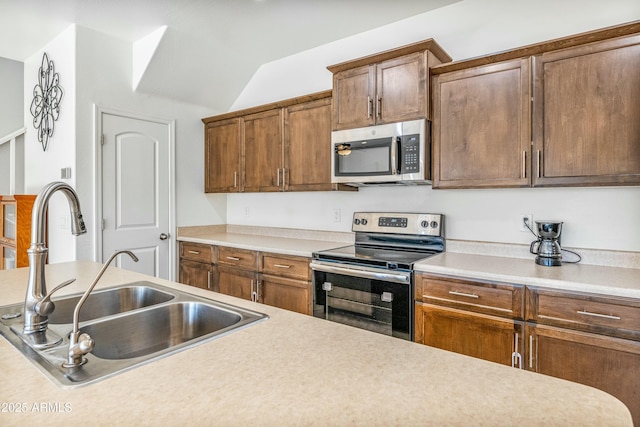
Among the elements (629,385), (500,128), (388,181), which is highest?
(500,128)

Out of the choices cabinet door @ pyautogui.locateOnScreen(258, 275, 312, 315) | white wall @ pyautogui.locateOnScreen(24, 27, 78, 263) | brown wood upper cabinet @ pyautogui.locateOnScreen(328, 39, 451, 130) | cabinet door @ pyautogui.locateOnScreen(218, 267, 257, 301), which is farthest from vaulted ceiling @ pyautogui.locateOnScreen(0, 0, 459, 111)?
Answer: cabinet door @ pyautogui.locateOnScreen(258, 275, 312, 315)

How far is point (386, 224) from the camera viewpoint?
295 cm

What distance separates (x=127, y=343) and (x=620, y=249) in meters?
2.58

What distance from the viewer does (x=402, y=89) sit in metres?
2.54

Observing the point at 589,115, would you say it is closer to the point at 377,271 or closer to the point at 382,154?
the point at 382,154

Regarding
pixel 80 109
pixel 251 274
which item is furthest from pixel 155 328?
pixel 80 109

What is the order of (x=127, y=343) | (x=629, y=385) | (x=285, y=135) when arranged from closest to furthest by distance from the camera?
1. (x=127, y=343)
2. (x=629, y=385)
3. (x=285, y=135)

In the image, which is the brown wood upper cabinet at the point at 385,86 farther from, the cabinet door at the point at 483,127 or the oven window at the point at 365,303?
the oven window at the point at 365,303

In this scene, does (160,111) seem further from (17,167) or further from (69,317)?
(69,317)

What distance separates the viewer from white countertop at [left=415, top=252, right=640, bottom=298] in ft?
5.62

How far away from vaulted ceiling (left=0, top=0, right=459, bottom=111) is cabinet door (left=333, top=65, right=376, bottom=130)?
586 mm

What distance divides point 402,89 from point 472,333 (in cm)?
161

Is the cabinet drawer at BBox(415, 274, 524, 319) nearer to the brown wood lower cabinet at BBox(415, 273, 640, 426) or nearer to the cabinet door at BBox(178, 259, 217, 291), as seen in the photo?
the brown wood lower cabinet at BBox(415, 273, 640, 426)

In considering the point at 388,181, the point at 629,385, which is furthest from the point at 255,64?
the point at 629,385
